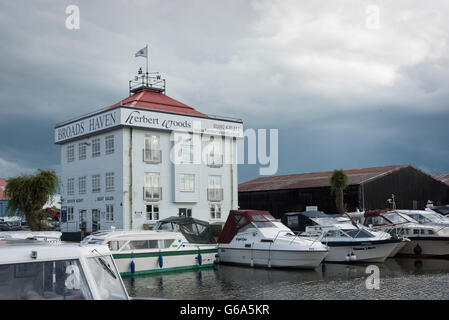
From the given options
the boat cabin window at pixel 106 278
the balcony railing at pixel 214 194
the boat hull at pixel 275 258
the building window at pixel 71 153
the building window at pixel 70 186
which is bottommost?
the boat hull at pixel 275 258

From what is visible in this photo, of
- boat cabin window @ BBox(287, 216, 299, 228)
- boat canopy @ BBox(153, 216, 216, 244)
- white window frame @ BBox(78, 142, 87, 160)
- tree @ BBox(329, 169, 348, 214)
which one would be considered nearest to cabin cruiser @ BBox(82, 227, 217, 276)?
boat canopy @ BBox(153, 216, 216, 244)

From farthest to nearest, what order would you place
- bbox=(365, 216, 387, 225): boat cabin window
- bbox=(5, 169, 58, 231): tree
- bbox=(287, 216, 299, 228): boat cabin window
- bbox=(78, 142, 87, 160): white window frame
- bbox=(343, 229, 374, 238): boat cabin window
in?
bbox=(78, 142, 87, 160): white window frame → bbox=(5, 169, 58, 231): tree → bbox=(287, 216, 299, 228): boat cabin window → bbox=(365, 216, 387, 225): boat cabin window → bbox=(343, 229, 374, 238): boat cabin window

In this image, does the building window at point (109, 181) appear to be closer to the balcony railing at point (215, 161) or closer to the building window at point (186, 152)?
the building window at point (186, 152)

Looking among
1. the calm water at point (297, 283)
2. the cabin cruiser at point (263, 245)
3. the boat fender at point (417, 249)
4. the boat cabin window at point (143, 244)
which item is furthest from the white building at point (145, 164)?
the boat fender at point (417, 249)

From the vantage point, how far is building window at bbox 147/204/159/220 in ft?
134

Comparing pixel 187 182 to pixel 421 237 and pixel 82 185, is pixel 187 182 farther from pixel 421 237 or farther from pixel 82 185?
pixel 421 237

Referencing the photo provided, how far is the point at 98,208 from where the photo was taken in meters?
42.3

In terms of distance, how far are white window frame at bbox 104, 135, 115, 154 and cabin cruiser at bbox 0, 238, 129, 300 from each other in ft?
113

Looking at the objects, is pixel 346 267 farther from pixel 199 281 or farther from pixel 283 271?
pixel 199 281

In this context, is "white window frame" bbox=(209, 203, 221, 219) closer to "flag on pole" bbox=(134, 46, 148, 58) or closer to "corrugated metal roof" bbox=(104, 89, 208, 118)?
"corrugated metal roof" bbox=(104, 89, 208, 118)

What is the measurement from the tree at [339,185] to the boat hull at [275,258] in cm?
2352

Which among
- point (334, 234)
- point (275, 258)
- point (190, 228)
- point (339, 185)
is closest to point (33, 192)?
point (190, 228)

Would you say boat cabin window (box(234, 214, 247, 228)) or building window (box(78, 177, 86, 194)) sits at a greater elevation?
building window (box(78, 177, 86, 194))

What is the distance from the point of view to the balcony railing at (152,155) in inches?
1628
